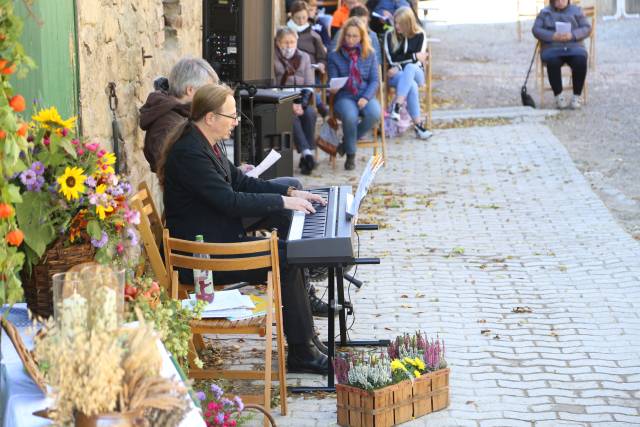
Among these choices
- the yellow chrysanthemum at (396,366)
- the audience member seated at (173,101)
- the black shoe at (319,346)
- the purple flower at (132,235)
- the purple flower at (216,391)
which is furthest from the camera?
the audience member seated at (173,101)

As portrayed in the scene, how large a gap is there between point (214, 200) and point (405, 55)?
27.0ft

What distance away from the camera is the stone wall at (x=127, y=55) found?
230 inches

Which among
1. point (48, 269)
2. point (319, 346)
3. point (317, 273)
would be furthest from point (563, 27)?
point (48, 269)

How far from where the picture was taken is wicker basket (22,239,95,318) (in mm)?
3518

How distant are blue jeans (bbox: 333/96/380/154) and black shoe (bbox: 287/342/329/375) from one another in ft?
20.5

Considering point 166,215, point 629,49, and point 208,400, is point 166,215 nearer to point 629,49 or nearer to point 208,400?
point 208,400

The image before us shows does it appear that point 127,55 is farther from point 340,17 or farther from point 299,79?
point 340,17

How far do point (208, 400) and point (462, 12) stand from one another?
27107 mm

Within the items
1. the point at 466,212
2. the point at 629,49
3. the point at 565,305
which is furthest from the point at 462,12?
the point at 565,305

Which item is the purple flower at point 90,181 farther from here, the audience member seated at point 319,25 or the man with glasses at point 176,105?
the audience member seated at point 319,25

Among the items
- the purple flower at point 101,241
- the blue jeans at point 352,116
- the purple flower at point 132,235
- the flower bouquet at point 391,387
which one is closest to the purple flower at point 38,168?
the purple flower at point 101,241

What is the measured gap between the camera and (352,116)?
11453mm

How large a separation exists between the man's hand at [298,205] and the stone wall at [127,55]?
1.16 m

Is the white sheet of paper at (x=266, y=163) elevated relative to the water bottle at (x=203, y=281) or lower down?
elevated
